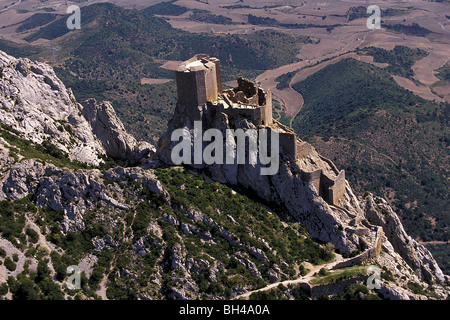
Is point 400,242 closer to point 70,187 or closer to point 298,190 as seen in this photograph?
point 298,190

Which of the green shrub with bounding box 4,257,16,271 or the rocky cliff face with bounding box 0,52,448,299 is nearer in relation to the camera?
the green shrub with bounding box 4,257,16,271

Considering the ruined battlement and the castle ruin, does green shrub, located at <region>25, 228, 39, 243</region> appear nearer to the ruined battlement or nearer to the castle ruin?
the castle ruin

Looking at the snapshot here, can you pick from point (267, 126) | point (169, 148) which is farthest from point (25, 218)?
point (267, 126)

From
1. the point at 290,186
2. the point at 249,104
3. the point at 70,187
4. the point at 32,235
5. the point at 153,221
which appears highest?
the point at 249,104

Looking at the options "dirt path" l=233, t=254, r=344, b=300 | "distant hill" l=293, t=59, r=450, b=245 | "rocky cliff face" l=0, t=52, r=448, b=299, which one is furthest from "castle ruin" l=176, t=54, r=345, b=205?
"distant hill" l=293, t=59, r=450, b=245

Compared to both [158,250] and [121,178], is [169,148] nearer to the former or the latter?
[121,178]

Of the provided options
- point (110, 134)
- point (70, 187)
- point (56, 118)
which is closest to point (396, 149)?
point (110, 134)

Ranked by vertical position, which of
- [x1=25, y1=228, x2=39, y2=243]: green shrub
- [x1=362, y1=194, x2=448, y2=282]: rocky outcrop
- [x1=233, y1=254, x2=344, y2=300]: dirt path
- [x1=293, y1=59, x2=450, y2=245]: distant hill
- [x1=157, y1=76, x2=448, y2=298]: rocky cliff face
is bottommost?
[x1=293, y1=59, x2=450, y2=245]: distant hill

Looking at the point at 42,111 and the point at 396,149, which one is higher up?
the point at 42,111
